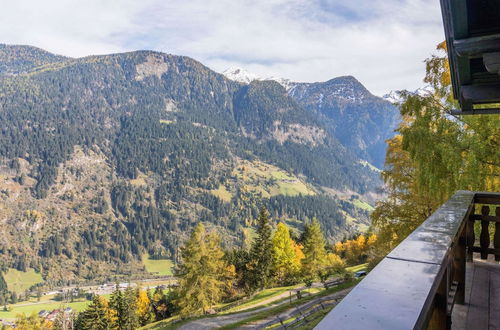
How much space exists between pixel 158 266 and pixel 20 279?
56679 mm

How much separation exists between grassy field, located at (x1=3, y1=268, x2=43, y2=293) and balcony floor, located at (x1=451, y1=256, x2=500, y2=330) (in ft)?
549

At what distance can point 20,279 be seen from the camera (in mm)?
144500

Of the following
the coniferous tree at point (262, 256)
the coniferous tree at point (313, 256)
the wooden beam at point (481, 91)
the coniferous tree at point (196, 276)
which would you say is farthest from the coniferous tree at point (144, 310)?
the wooden beam at point (481, 91)

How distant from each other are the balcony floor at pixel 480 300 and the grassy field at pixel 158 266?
15572cm

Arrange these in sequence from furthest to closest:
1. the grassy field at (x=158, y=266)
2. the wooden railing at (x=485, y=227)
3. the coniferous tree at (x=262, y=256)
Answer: the grassy field at (x=158, y=266) → the coniferous tree at (x=262, y=256) → the wooden railing at (x=485, y=227)

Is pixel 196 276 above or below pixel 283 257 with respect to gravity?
above

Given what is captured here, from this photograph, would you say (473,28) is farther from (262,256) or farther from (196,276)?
(262,256)

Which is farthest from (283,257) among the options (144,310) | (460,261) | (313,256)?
(460,261)

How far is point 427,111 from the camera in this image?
1012cm

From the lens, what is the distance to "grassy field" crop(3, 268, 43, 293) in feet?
451

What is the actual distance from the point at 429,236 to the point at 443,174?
8.25 meters

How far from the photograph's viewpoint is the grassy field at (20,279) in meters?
137

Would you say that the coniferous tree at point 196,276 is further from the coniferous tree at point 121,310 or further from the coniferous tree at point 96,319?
the coniferous tree at point 121,310

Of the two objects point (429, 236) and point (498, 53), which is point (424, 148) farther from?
point (429, 236)
